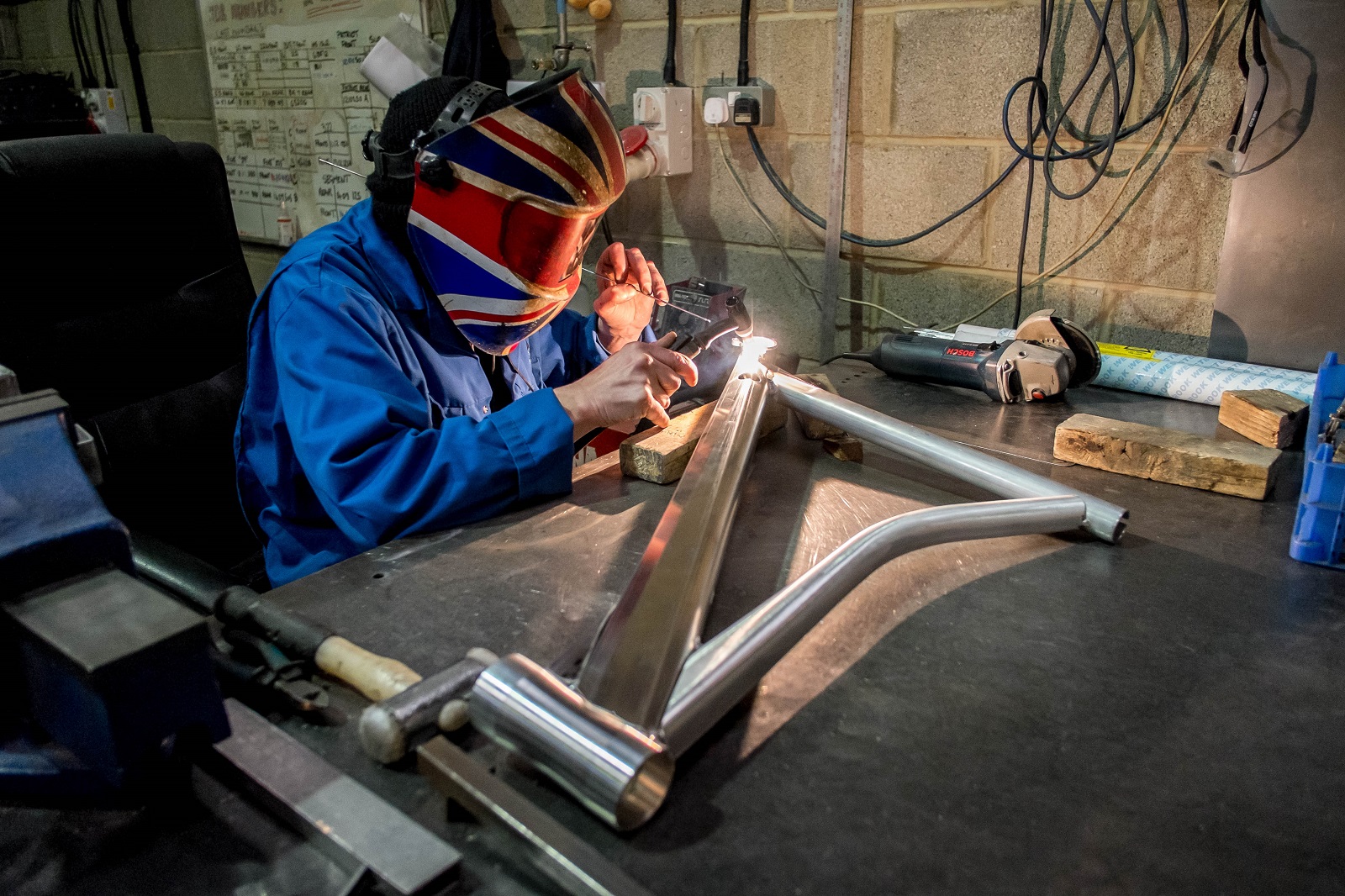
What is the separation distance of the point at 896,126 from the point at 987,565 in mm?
1243

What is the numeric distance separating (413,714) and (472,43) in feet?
6.90

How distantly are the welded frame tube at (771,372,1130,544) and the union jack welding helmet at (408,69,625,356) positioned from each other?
39 centimetres

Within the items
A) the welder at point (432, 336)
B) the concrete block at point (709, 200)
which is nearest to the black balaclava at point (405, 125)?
the welder at point (432, 336)

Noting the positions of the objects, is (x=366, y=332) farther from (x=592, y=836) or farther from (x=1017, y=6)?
(x=1017, y=6)

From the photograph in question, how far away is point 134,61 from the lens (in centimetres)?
349

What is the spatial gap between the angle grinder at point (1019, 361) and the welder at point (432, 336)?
546 mm

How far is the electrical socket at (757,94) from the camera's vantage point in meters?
2.06

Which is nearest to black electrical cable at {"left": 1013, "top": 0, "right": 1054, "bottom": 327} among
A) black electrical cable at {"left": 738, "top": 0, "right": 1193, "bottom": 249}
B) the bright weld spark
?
black electrical cable at {"left": 738, "top": 0, "right": 1193, "bottom": 249}

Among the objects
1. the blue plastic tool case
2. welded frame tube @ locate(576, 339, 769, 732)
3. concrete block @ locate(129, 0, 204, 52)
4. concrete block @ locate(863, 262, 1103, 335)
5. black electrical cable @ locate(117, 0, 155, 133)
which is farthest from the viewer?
black electrical cable @ locate(117, 0, 155, 133)

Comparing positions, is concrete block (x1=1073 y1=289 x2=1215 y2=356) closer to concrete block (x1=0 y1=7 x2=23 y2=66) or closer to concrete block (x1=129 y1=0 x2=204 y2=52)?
concrete block (x1=129 y1=0 x2=204 y2=52)

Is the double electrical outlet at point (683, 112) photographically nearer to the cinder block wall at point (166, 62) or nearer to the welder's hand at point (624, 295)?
the welder's hand at point (624, 295)

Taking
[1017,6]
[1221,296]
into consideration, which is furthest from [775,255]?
[1221,296]

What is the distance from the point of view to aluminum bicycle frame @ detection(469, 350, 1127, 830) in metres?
0.65

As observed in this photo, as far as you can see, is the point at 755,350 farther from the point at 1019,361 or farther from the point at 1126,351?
the point at 1126,351
